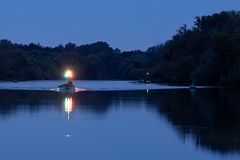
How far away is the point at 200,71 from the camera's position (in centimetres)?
9050

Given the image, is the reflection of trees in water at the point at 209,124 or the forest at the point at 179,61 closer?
the reflection of trees in water at the point at 209,124

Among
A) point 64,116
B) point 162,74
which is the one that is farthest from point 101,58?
point 64,116

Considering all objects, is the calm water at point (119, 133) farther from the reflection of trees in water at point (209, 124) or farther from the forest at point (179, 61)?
the forest at point (179, 61)

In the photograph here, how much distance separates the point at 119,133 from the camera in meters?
23.2

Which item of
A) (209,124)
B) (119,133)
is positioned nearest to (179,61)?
(209,124)

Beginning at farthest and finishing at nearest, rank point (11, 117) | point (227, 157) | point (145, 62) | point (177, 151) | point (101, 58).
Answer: point (101, 58)
point (145, 62)
point (11, 117)
point (177, 151)
point (227, 157)

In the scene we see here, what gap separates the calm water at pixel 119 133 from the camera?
1798 centimetres

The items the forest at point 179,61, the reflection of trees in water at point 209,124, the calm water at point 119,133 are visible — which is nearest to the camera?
the calm water at point 119,133

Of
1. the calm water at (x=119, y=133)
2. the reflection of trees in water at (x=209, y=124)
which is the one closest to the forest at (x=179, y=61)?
the reflection of trees in water at (x=209, y=124)

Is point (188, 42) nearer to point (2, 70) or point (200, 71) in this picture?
point (200, 71)

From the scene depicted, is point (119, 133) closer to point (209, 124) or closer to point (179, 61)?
point (209, 124)

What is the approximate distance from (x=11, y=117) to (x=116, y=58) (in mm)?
168498

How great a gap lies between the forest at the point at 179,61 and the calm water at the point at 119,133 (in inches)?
2027

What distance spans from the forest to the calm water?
5149 cm
